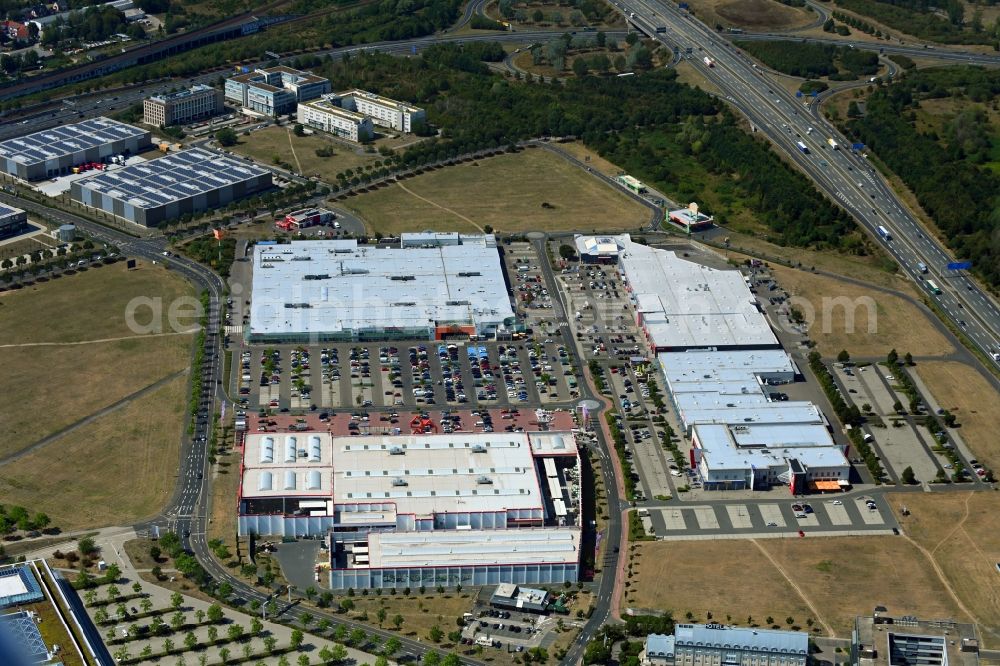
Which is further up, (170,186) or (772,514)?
(170,186)

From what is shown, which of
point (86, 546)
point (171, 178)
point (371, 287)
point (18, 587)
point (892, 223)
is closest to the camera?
point (18, 587)

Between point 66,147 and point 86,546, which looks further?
point 66,147

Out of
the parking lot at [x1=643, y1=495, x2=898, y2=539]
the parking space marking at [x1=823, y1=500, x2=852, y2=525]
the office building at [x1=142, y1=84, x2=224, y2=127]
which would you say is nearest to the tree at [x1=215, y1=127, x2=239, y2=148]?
the office building at [x1=142, y1=84, x2=224, y2=127]

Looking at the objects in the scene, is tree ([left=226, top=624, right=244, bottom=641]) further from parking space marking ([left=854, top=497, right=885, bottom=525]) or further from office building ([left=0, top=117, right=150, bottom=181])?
office building ([left=0, top=117, right=150, bottom=181])

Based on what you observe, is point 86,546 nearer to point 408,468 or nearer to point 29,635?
point 29,635

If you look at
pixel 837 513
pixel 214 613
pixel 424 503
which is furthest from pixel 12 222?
pixel 837 513

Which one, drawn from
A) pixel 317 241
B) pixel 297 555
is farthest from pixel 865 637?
pixel 317 241
